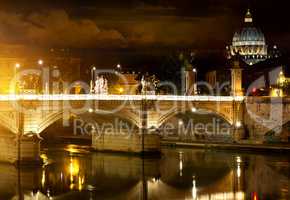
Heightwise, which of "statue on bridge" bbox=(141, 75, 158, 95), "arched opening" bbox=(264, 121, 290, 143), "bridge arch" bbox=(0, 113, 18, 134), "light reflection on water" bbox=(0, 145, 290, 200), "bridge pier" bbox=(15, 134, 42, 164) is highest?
"statue on bridge" bbox=(141, 75, 158, 95)

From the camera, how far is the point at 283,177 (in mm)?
42562

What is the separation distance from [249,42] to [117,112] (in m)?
83.5

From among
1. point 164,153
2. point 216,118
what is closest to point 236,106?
point 216,118

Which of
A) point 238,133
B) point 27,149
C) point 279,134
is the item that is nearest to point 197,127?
point 238,133

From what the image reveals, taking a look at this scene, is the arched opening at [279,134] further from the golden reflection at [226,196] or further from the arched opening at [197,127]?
the golden reflection at [226,196]

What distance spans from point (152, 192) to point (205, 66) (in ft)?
161

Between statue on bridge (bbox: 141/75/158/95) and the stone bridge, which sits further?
statue on bridge (bbox: 141/75/158/95)

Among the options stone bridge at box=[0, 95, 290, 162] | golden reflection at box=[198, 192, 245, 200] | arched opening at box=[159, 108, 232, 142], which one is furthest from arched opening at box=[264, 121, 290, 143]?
golden reflection at box=[198, 192, 245, 200]

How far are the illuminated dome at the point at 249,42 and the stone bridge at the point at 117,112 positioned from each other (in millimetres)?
72019

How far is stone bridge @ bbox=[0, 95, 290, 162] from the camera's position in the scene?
46.7 m

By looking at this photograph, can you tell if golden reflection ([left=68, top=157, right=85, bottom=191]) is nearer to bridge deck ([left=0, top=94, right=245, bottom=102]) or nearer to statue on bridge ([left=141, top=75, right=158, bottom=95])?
bridge deck ([left=0, top=94, right=245, bottom=102])

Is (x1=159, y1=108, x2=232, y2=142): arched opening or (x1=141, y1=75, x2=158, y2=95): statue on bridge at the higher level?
(x1=141, y1=75, x2=158, y2=95): statue on bridge

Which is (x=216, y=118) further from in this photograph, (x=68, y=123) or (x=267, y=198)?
(x=267, y=198)

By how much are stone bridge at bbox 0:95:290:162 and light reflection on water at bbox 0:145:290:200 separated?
4.50 ft
